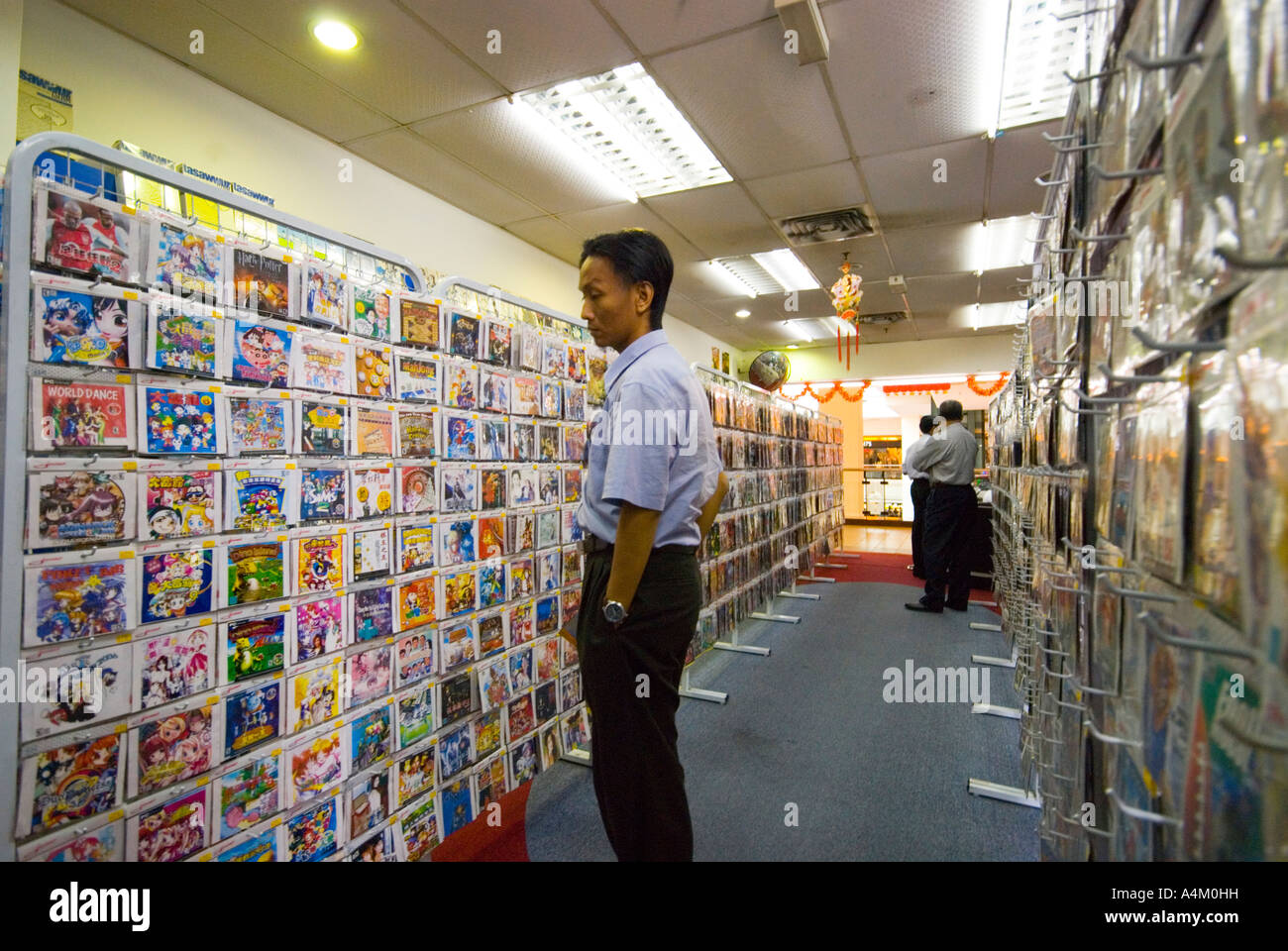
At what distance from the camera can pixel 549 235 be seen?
503 centimetres

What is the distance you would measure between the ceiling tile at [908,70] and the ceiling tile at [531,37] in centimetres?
97

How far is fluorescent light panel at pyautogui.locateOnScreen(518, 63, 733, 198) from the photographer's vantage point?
10.3ft

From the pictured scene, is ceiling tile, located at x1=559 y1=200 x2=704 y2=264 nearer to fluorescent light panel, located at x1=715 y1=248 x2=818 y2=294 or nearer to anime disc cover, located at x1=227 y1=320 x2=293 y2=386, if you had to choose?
fluorescent light panel, located at x1=715 y1=248 x2=818 y2=294

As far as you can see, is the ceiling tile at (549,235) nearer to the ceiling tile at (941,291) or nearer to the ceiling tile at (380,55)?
the ceiling tile at (380,55)

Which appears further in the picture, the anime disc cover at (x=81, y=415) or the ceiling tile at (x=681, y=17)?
the ceiling tile at (x=681, y=17)

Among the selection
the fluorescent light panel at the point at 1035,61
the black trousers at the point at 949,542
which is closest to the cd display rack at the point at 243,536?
the fluorescent light panel at the point at 1035,61

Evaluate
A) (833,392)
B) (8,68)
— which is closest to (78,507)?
(8,68)

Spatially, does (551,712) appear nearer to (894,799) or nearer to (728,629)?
(894,799)

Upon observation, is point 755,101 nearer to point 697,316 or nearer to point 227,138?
point 227,138

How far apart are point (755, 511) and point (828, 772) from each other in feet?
6.58

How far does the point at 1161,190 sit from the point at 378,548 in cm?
163

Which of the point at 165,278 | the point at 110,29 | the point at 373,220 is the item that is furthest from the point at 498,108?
the point at 165,278

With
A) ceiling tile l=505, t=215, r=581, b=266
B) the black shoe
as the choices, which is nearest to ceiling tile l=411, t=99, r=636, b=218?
ceiling tile l=505, t=215, r=581, b=266

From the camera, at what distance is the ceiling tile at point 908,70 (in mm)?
2531
